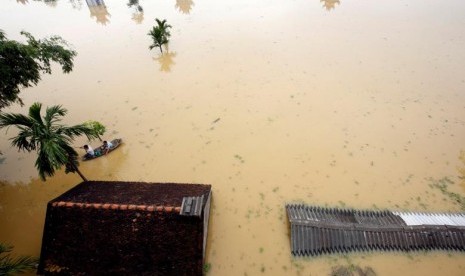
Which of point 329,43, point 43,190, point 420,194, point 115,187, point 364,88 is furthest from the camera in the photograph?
point 329,43

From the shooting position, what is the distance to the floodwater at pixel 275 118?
783 cm

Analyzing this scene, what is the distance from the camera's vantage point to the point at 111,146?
Answer: 9883 millimetres

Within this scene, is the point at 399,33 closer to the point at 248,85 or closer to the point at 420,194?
the point at 248,85

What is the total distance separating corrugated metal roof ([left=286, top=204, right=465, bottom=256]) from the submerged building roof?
2738mm

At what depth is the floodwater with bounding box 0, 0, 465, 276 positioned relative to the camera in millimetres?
7832

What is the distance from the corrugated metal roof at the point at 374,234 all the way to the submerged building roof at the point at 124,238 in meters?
2.74

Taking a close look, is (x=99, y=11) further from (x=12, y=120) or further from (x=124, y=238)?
(x=124, y=238)

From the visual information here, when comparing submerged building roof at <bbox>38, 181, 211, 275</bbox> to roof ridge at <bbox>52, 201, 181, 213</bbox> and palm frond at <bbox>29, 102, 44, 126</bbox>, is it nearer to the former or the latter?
roof ridge at <bbox>52, 201, 181, 213</bbox>

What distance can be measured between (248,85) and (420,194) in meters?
7.75

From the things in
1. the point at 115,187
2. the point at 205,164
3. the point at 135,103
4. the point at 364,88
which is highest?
the point at 364,88

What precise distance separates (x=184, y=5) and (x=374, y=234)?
19725 millimetres

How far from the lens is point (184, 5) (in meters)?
20.3

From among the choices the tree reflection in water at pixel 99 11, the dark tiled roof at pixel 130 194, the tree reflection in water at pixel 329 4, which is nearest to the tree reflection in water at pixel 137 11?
the tree reflection in water at pixel 99 11

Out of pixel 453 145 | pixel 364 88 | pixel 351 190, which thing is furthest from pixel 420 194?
pixel 364 88
